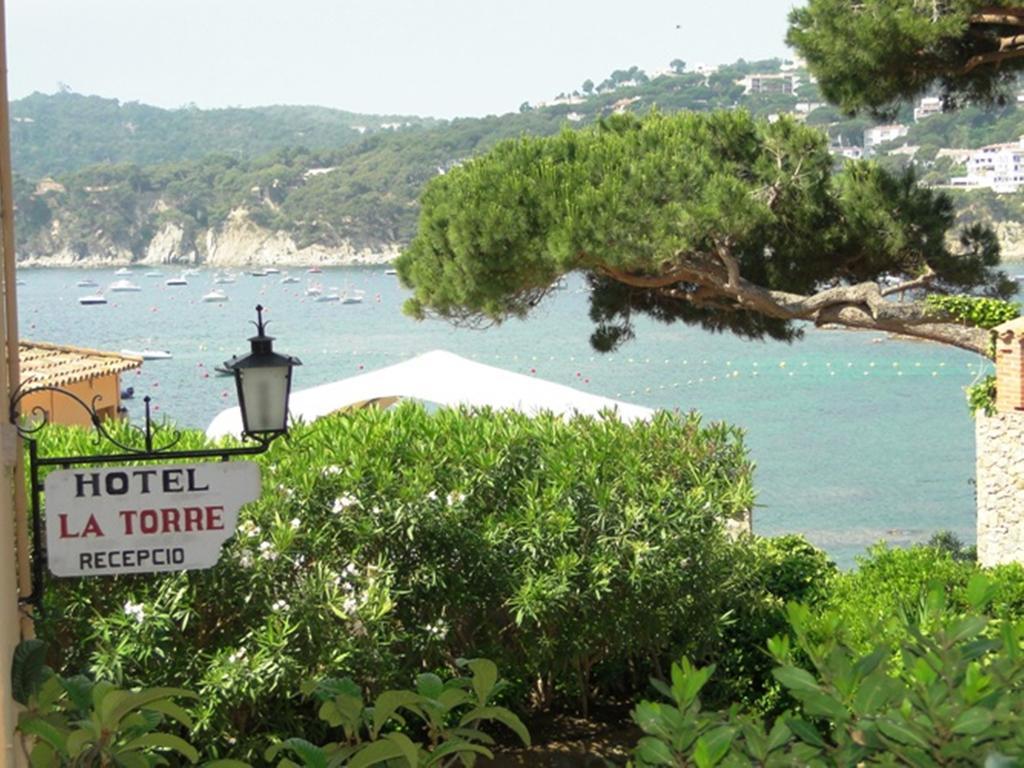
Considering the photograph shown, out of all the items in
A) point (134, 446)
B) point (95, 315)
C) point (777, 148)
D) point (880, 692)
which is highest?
point (777, 148)

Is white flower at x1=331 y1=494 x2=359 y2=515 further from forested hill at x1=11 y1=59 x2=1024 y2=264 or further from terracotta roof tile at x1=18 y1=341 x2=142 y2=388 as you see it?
forested hill at x1=11 y1=59 x2=1024 y2=264

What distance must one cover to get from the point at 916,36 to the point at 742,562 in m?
5.36

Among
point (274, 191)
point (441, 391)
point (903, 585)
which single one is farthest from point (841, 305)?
point (274, 191)

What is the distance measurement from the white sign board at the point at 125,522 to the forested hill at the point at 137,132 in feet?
267

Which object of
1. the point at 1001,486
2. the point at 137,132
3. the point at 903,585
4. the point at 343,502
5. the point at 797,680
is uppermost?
the point at 137,132

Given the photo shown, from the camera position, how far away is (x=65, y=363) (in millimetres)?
13617

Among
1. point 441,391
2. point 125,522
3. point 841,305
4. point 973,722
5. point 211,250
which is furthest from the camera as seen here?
point 211,250

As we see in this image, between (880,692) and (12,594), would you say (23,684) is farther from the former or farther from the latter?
(880,692)

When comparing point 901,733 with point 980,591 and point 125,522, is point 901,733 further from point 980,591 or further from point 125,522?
point 125,522

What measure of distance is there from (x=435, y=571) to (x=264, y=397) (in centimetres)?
233

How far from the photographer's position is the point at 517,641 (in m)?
6.64

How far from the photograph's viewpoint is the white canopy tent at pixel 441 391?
11.9 m

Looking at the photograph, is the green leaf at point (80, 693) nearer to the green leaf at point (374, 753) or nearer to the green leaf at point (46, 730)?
the green leaf at point (46, 730)

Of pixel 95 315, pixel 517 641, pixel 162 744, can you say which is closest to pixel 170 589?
pixel 517 641
